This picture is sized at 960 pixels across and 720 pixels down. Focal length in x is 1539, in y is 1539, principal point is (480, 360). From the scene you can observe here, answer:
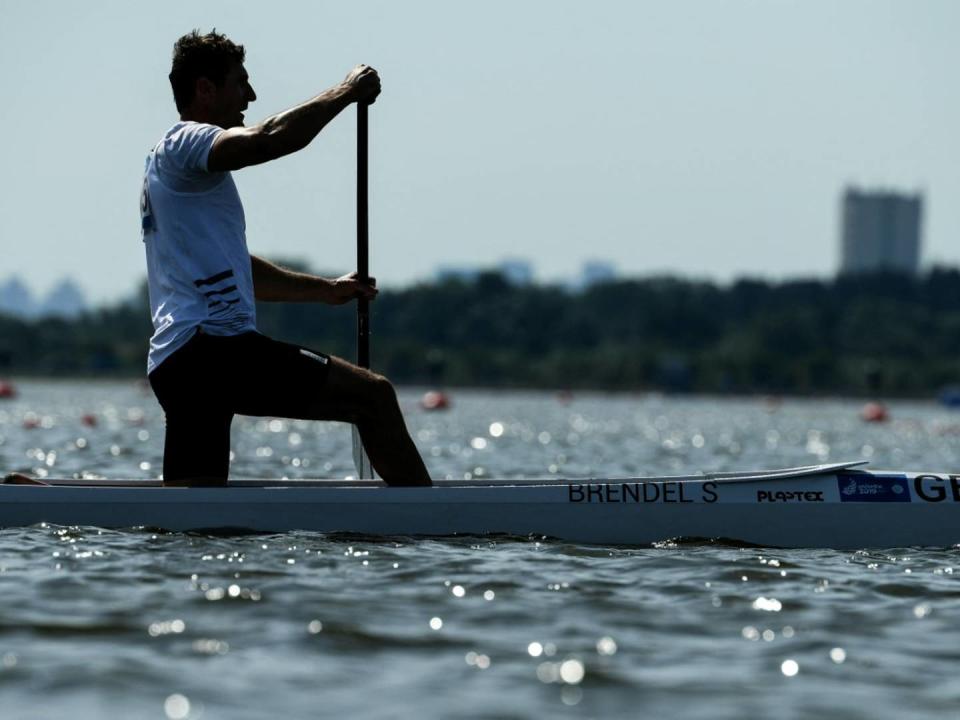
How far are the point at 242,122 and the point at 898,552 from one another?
4.51 metres

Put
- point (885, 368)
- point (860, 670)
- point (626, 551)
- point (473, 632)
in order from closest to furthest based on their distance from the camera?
point (860, 670)
point (473, 632)
point (626, 551)
point (885, 368)

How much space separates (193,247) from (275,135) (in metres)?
0.76

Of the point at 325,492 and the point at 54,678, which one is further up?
the point at 325,492

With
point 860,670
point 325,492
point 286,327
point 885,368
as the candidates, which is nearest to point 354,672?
point 860,670

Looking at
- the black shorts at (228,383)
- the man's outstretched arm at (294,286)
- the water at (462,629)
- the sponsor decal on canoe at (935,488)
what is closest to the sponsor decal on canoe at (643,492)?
the water at (462,629)

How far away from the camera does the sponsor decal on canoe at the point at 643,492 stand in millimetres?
9000

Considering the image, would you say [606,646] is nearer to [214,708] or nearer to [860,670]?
[860,670]

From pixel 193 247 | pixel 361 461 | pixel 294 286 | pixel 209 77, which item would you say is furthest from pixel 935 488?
pixel 209 77

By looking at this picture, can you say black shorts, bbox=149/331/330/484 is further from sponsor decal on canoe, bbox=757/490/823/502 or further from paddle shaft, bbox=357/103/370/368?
sponsor decal on canoe, bbox=757/490/823/502

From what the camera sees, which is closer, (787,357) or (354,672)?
(354,672)

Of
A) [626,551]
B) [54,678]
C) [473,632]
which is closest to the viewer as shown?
[54,678]

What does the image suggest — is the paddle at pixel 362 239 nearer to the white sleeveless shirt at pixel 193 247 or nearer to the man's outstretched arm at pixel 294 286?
the man's outstretched arm at pixel 294 286

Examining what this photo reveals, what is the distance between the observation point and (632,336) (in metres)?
181

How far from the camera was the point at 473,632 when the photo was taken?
6293 mm
